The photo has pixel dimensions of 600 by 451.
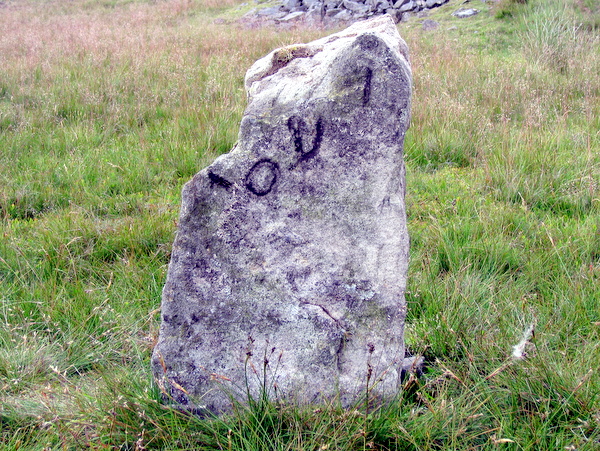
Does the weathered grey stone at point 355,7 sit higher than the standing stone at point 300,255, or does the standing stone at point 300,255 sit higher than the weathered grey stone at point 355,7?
the weathered grey stone at point 355,7

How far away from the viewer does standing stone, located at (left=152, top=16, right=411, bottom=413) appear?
2055mm

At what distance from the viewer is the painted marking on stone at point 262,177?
2.06m

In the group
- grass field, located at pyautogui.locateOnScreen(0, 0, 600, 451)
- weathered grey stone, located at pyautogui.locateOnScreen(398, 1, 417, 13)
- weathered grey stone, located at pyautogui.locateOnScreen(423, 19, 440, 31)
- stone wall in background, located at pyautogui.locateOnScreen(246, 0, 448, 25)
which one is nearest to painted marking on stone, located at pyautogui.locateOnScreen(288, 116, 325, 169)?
grass field, located at pyautogui.locateOnScreen(0, 0, 600, 451)

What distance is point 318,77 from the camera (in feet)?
A: 7.05

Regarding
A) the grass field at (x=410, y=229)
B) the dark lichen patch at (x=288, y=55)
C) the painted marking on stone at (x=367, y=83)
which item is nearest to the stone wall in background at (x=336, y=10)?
the grass field at (x=410, y=229)

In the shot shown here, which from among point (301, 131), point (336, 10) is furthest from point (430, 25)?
point (301, 131)

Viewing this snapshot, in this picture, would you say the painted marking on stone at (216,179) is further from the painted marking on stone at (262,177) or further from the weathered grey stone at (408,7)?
the weathered grey stone at (408,7)

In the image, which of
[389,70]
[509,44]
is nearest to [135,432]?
[389,70]

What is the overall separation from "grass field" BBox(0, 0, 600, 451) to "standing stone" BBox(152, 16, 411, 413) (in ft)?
0.56

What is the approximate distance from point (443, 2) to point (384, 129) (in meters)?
12.7

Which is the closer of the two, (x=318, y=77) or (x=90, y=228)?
(x=318, y=77)

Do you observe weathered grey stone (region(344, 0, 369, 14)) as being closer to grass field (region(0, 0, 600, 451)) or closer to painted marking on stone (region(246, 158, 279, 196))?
grass field (region(0, 0, 600, 451))

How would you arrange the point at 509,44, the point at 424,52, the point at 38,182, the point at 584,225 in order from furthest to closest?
1. the point at 509,44
2. the point at 424,52
3. the point at 38,182
4. the point at 584,225

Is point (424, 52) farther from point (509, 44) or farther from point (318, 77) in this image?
point (318, 77)
